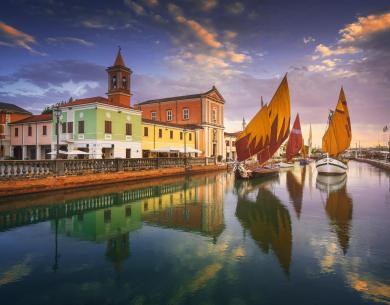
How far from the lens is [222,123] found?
2633 inches

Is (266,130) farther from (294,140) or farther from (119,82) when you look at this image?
(294,140)

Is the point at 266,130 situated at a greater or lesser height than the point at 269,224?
greater

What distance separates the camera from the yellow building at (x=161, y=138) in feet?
152

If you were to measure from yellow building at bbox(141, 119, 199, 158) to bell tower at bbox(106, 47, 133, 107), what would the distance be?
5078 mm

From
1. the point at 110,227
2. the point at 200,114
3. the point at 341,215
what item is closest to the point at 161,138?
the point at 200,114

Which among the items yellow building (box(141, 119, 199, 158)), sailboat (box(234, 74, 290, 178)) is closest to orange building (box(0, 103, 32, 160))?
yellow building (box(141, 119, 199, 158))

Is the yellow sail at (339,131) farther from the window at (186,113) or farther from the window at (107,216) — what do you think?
the window at (107,216)

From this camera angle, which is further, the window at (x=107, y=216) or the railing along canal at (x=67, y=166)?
the railing along canal at (x=67, y=166)

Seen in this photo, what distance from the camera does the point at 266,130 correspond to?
3594cm

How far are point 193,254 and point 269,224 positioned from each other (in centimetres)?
580

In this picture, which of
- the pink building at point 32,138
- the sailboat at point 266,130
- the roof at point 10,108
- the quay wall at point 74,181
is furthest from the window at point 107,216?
the roof at point 10,108

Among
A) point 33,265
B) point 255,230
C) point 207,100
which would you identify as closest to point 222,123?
point 207,100

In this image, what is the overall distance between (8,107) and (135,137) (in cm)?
2645

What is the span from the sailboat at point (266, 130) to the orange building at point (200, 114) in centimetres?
2288
